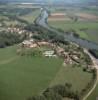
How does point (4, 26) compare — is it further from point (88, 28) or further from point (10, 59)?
point (10, 59)

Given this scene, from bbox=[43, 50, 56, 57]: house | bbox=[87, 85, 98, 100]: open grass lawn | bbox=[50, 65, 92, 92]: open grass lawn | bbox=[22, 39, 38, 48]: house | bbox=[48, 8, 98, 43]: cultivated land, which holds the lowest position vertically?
bbox=[48, 8, 98, 43]: cultivated land

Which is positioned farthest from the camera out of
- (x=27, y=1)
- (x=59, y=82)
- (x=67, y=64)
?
(x=27, y=1)

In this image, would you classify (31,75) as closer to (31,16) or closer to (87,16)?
(87,16)

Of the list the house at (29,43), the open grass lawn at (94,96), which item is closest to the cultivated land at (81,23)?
the house at (29,43)

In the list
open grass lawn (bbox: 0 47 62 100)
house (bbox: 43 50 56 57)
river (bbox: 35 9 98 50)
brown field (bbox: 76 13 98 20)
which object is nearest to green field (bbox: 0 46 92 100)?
open grass lawn (bbox: 0 47 62 100)

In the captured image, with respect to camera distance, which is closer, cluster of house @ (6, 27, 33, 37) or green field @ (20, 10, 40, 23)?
cluster of house @ (6, 27, 33, 37)

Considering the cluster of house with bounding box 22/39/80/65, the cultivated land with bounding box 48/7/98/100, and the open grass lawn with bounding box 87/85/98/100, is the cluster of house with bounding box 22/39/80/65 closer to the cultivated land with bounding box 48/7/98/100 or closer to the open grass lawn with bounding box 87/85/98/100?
the cultivated land with bounding box 48/7/98/100

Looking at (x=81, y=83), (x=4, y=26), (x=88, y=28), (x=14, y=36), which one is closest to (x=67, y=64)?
(x=81, y=83)
